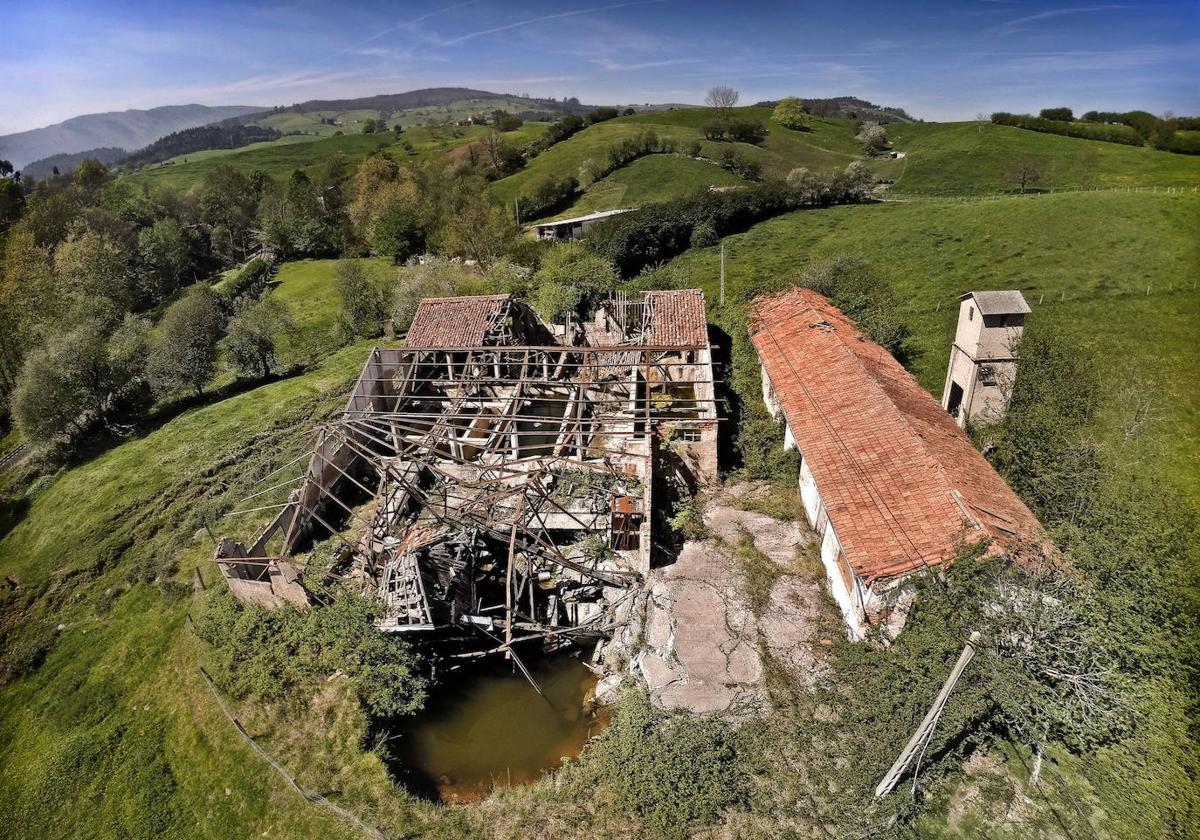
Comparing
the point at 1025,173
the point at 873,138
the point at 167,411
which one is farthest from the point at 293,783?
the point at 873,138

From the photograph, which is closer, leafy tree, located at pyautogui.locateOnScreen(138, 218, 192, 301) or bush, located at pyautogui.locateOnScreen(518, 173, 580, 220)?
leafy tree, located at pyautogui.locateOnScreen(138, 218, 192, 301)

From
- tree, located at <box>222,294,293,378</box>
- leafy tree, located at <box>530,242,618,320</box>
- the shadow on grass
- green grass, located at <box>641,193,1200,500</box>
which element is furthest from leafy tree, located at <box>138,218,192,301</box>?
green grass, located at <box>641,193,1200,500</box>

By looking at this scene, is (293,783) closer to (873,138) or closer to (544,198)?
(544,198)

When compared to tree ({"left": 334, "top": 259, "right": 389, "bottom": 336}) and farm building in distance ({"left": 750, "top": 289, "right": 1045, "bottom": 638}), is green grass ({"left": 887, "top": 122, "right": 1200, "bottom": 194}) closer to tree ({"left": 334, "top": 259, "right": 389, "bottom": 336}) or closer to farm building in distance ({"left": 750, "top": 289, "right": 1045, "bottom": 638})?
farm building in distance ({"left": 750, "top": 289, "right": 1045, "bottom": 638})

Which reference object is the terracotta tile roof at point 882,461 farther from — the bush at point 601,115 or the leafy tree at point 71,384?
the bush at point 601,115

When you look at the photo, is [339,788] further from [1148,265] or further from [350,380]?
[1148,265]

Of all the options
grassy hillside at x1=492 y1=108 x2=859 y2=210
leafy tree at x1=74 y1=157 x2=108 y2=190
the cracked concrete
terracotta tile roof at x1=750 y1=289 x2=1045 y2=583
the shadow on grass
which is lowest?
the shadow on grass

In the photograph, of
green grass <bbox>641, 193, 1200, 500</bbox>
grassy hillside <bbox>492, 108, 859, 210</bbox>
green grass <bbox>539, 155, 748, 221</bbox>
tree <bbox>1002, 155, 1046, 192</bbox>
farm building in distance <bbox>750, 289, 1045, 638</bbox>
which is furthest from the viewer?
grassy hillside <bbox>492, 108, 859, 210</bbox>
